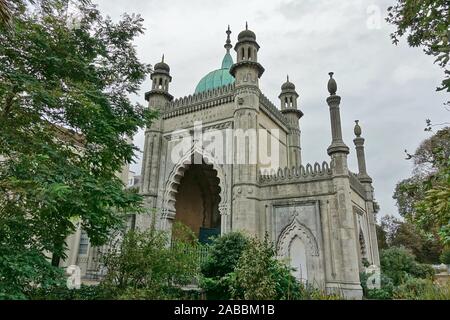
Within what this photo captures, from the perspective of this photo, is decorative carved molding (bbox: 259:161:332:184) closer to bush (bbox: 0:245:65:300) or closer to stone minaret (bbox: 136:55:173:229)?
stone minaret (bbox: 136:55:173:229)

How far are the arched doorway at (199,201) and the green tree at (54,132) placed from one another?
42.0 feet

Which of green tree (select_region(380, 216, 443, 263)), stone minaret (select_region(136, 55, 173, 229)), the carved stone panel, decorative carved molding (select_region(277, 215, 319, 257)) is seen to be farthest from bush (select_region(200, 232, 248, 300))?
green tree (select_region(380, 216, 443, 263))

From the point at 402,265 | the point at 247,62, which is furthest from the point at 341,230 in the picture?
the point at 247,62

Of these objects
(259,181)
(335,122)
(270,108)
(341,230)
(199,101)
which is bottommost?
(341,230)

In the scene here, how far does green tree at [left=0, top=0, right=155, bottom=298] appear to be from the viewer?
5484 millimetres

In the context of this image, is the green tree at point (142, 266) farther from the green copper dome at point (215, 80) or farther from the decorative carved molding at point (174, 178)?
the green copper dome at point (215, 80)

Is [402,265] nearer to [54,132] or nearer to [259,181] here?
[259,181]

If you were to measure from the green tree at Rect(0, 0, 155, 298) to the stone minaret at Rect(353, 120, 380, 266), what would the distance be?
48.9 ft

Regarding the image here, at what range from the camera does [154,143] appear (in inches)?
730

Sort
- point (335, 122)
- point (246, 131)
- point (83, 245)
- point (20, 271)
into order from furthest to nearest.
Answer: point (83, 245), point (246, 131), point (335, 122), point (20, 271)

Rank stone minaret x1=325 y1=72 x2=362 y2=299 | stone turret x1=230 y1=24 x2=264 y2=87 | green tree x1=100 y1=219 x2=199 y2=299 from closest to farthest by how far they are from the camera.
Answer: green tree x1=100 y1=219 x2=199 y2=299 < stone minaret x1=325 y1=72 x2=362 y2=299 < stone turret x1=230 y1=24 x2=264 y2=87

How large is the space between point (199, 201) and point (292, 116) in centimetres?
892
